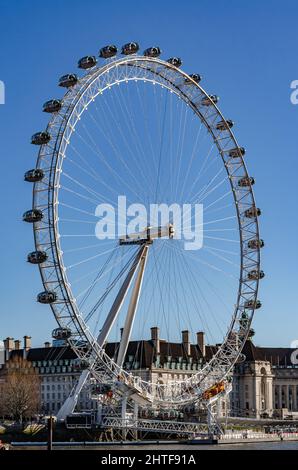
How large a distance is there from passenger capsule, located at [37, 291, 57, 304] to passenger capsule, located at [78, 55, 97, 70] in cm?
1521

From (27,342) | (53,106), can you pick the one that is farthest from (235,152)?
(27,342)

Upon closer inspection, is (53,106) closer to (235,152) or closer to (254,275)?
(235,152)

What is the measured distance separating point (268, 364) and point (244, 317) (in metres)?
62.4

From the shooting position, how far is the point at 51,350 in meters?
135

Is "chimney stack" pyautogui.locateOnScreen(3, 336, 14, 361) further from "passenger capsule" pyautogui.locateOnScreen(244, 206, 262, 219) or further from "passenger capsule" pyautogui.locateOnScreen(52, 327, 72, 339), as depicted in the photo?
"passenger capsule" pyautogui.locateOnScreen(52, 327, 72, 339)

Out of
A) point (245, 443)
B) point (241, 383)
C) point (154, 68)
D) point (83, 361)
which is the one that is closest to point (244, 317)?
point (245, 443)

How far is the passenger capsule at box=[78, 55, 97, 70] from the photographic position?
212 ft

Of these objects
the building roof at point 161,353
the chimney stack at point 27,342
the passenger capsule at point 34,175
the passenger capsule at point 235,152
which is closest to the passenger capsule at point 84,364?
the passenger capsule at point 34,175

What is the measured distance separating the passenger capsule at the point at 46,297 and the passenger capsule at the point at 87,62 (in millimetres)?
15206

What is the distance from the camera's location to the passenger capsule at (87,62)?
64.8 metres

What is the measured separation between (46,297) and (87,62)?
51.9 ft

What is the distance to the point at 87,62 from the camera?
6488cm
